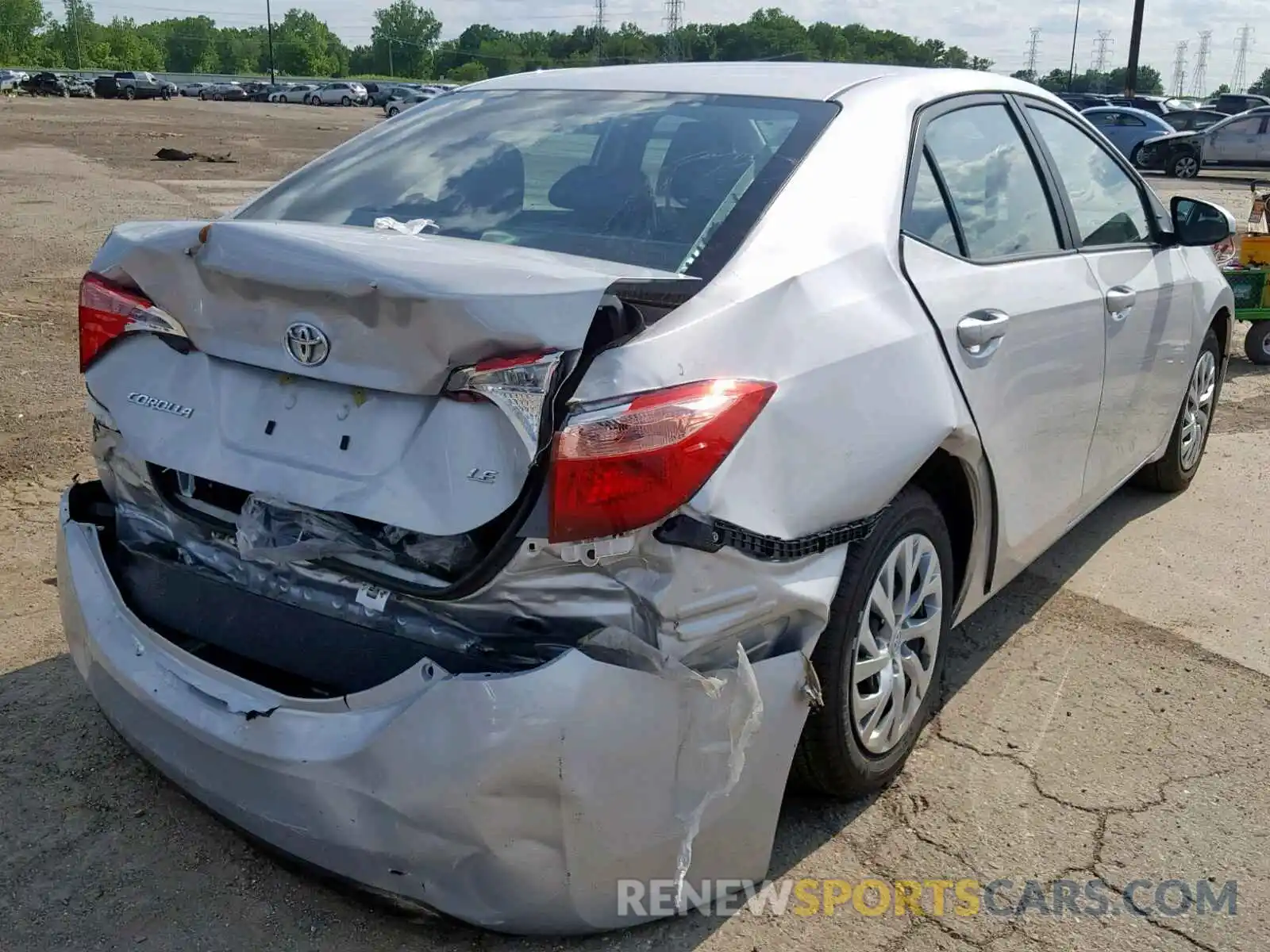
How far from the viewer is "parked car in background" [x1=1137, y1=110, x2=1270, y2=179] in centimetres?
2597

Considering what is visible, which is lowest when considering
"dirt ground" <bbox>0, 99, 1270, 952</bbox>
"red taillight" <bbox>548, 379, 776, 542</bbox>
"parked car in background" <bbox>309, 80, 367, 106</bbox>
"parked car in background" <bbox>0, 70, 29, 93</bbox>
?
"dirt ground" <bbox>0, 99, 1270, 952</bbox>

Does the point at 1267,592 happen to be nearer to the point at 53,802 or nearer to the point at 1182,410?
the point at 1182,410

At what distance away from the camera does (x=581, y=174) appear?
9.49 feet

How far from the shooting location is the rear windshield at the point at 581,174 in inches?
101

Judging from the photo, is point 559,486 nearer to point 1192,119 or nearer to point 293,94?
point 1192,119

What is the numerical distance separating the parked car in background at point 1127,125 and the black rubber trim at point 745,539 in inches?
1096

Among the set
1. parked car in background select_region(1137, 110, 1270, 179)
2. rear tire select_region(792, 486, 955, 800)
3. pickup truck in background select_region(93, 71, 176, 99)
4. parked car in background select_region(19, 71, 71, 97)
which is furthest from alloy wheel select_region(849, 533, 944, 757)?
parked car in background select_region(19, 71, 71, 97)

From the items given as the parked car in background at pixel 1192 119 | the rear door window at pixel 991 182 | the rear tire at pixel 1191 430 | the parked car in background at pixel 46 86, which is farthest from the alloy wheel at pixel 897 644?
the parked car in background at pixel 46 86

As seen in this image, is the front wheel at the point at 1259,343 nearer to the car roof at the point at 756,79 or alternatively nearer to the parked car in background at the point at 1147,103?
the car roof at the point at 756,79

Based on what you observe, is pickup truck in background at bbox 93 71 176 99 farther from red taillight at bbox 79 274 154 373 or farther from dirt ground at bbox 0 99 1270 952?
red taillight at bbox 79 274 154 373


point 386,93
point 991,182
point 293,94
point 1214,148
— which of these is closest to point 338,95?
point 386,93

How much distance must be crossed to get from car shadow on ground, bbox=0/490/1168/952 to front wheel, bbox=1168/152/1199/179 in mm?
27085

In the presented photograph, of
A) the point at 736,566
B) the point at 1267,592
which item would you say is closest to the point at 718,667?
the point at 736,566

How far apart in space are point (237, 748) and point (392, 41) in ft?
474
